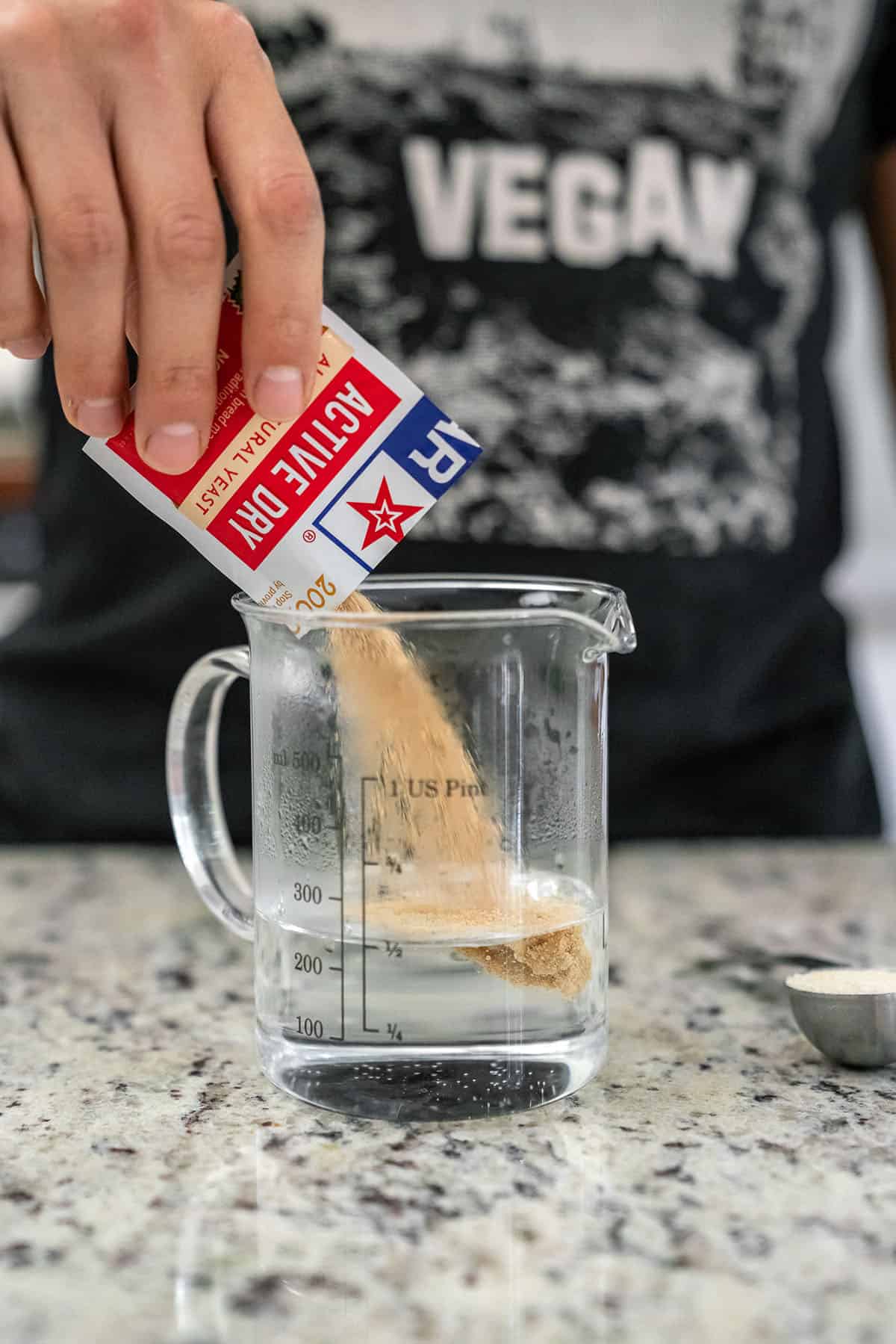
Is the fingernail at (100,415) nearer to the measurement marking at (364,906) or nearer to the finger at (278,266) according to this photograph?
the finger at (278,266)

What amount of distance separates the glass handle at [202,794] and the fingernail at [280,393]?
0.46 ft

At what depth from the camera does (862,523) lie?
2.47 metres

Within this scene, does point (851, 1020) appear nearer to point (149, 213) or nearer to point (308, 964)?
point (308, 964)

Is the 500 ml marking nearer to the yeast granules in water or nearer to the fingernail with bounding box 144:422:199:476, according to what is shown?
the yeast granules in water

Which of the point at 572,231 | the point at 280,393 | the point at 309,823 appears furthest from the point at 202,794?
the point at 572,231

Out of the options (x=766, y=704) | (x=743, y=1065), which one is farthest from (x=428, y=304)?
(x=743, y=1065)

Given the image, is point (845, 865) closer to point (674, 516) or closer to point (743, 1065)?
point (674, 516)

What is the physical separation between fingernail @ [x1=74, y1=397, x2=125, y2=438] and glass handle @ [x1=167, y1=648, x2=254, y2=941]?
0.41ft

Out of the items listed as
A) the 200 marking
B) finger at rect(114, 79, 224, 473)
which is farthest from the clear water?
finger at rect(114, 79, 224, 473)

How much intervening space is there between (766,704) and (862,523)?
143 centimetres

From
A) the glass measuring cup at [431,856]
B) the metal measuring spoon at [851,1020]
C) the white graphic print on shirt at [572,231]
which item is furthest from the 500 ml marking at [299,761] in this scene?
the white graphic print on shirt at [572,231]

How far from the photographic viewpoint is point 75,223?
0.53 metres

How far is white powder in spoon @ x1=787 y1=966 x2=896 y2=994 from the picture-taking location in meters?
0.61

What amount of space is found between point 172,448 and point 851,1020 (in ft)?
1.28
